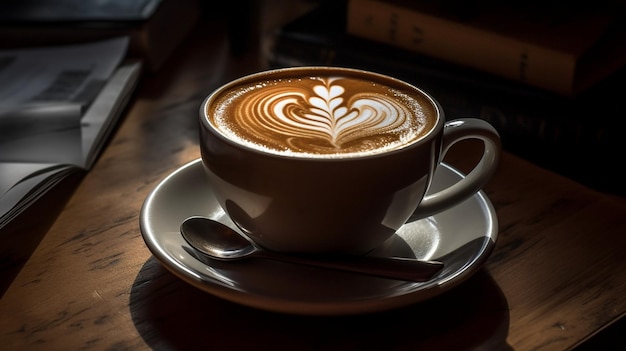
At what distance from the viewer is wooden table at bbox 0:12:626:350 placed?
495 millimetres

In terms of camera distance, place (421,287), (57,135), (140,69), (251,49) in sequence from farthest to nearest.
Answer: (251,49), (140,69), (57,135), (421,287)

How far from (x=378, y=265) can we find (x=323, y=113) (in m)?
0.13

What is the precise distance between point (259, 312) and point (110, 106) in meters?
0.41

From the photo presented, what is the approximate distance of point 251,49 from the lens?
3.49 ft

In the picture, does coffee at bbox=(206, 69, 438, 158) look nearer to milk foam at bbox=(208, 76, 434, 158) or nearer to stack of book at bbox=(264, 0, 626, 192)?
milk foam at bbox=(208, 76, 434, 158)

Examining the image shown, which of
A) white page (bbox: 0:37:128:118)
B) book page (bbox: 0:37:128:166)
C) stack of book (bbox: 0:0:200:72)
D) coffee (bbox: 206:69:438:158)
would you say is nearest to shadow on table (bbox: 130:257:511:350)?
coffee (bbox: 206:69:438:158)

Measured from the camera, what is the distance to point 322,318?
1.67ft

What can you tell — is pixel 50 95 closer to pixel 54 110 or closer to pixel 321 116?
pixel 54 110

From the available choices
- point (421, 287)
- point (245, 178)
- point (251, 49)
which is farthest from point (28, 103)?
point (421, 287)

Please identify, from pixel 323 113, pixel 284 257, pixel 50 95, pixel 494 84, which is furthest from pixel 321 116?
pixel 50 95

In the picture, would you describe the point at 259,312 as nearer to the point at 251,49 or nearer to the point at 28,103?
the point at 28,103

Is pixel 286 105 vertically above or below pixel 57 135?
above

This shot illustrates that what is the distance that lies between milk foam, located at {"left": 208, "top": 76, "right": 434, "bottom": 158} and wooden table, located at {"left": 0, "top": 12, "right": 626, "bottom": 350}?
0.38ft

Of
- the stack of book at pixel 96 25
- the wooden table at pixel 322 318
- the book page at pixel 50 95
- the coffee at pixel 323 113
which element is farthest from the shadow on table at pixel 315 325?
the stack of book at pixel 96 25
